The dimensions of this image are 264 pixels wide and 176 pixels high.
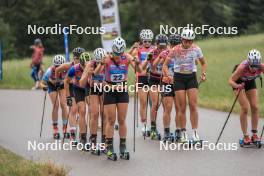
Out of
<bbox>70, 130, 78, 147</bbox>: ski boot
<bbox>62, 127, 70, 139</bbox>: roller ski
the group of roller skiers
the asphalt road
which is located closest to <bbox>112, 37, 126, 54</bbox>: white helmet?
the group of roller skiers

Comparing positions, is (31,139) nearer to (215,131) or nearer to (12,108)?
(215,131)

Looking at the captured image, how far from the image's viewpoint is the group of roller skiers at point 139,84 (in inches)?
527

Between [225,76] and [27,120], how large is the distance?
11.8m

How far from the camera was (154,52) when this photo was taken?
52.0ft

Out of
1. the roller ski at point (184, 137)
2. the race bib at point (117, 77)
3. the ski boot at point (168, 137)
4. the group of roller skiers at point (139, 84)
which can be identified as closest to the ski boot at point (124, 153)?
the group of roller skiers at point (139, 84)

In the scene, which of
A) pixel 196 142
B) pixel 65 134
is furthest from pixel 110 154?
pixel 65 134

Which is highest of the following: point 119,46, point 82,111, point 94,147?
point 119,46

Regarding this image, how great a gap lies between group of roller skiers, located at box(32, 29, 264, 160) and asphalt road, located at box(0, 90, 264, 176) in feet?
1.40

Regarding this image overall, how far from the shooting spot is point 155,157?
1360 cm

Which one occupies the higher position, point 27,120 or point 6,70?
point 6,70

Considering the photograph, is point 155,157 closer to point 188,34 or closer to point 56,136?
point 188,34

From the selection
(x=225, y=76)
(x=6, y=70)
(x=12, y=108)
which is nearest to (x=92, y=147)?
(x=12, y=108)

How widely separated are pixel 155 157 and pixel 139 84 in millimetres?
3352

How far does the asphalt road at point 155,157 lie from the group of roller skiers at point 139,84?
0.43 m
